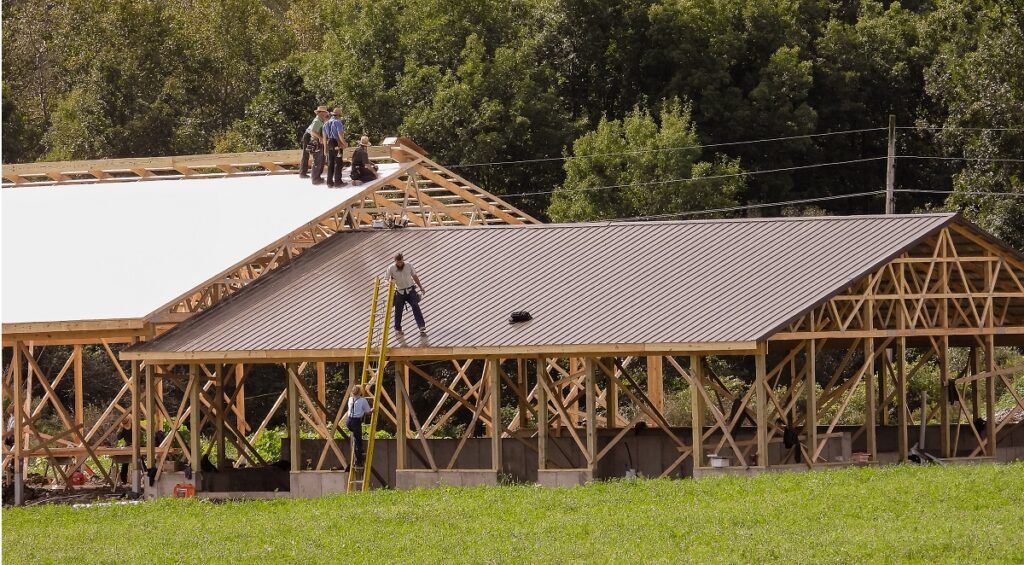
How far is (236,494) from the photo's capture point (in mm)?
34781

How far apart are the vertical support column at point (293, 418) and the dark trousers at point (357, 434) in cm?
97

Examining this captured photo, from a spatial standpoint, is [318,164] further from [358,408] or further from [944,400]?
[944,400]

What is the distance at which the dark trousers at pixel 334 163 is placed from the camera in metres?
40.3

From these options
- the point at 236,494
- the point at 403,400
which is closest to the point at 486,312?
the point at 403,400

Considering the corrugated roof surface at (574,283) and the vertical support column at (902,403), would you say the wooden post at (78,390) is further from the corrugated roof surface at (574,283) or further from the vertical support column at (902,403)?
the vertical support column at (902,403)

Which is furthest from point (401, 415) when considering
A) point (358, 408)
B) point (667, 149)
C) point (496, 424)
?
point (667, 149)

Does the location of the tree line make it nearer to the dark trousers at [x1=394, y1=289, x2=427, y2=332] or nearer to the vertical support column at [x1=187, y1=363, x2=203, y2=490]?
the dark trousers at [x1=394, y1=289, x2=427, y2=332]

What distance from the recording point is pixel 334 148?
4034 centimetres

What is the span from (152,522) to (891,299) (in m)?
12.7

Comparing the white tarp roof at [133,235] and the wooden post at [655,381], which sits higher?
the white tarp roof at [133,235]

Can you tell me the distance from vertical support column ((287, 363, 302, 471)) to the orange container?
6.34 feet

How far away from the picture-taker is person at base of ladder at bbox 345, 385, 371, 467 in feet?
110

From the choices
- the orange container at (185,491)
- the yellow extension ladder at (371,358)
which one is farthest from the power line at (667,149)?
the orange container at (185,491)

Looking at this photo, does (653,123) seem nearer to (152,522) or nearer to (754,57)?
(754,57)
